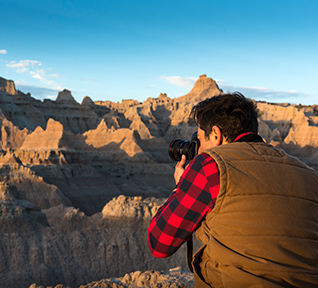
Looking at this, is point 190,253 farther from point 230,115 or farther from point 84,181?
point 84,181

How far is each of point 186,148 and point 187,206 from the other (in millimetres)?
857

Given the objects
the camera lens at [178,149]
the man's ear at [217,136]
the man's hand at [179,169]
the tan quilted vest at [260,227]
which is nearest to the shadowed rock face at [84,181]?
the camera lens at [178,149]

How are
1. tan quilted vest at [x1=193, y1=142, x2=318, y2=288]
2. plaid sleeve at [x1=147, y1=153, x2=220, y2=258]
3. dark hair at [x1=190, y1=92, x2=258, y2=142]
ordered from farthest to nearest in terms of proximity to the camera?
dark hair at [x1=190, y1=92, x2=258, y2=142] → plaid sleeve at [x1=147, y1=153, x2=220, y2=258] → tan quilted vest at [x1=193, y1=142, x2=318, y2=288]

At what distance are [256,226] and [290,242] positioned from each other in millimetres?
203

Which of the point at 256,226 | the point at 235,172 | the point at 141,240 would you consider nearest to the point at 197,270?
the point at 256,226

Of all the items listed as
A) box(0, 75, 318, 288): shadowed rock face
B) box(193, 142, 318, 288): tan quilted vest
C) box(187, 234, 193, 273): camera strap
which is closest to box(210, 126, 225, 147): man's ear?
box(193, 142, 318, 288): tan quilted vest

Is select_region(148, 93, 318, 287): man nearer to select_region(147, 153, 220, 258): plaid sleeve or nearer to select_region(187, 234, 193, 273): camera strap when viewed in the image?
select_region(147, 153, 220, 258): plaid sleeve

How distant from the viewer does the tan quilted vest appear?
2.02 metres

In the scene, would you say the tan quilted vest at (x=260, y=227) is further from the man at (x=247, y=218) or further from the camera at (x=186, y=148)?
the camera at (x=186, y=148)

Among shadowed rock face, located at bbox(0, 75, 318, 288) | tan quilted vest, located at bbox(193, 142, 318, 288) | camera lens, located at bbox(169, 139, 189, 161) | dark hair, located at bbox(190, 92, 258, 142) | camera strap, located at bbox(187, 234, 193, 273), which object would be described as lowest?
shadowed rock face, located at bbox(0, 75, 318, 288)

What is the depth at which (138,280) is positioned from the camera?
890 centimetres

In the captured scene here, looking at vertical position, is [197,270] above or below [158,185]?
above

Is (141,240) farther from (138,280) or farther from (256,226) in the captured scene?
(256,226)

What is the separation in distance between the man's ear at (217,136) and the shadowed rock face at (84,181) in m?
14.3
